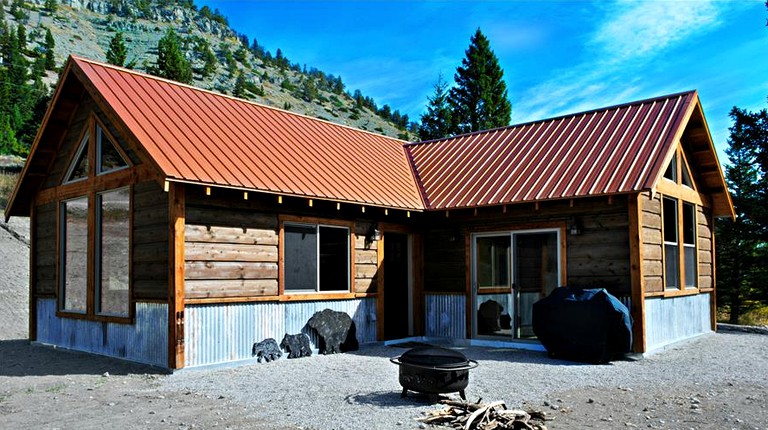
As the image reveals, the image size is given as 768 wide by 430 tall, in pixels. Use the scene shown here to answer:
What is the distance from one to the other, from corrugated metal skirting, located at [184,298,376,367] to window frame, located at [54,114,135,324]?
4.77ft

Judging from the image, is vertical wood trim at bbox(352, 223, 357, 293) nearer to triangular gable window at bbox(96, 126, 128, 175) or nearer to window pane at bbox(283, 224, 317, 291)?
window pane at bbox(283, 224, 317, 291)

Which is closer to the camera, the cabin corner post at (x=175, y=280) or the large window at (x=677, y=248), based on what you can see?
the cabin corner post at (x=175, y=280)

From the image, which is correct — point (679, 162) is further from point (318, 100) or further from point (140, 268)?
point (318, 100)

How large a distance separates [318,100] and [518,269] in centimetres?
9762

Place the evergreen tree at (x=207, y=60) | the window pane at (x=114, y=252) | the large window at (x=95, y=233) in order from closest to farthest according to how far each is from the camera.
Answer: the window pane at (x=114, y=252), the large window at (x=95, y=233), the evergreen tree at (x=207, y=60)

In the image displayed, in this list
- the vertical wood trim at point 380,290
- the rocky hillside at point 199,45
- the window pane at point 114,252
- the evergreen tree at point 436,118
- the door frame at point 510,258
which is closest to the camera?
the window pane at point 114,252

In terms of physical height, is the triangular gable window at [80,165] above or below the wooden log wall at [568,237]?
above

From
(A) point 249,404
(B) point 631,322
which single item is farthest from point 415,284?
(A) point 249,404

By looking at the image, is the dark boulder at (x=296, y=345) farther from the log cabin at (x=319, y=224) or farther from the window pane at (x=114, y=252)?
the window pane at (x=114, y=252)

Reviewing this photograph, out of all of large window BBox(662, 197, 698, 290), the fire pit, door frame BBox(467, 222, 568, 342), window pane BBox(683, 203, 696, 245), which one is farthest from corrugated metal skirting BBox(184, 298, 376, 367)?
window pane BBox(683, 203, 696, 245)

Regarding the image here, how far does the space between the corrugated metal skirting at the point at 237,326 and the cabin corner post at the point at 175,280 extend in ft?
0.46

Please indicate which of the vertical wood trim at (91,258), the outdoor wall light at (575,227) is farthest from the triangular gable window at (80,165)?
the outdoor wall light at (575,227)

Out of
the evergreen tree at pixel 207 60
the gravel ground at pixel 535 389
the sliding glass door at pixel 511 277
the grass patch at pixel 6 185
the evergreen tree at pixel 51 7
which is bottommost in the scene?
the gravel ground at pixel 535 389

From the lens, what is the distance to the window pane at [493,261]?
12.7 m
